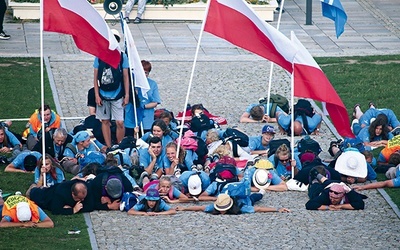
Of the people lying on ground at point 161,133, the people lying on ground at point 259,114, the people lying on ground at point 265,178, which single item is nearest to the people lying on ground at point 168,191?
the people lying on ground at point 265,178

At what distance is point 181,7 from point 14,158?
12469 mm

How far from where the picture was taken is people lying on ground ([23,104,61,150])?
59.7 ft

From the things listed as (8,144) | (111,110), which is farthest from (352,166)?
(8,144)

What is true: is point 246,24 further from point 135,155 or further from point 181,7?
point 181,7

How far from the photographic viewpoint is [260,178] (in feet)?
54.3

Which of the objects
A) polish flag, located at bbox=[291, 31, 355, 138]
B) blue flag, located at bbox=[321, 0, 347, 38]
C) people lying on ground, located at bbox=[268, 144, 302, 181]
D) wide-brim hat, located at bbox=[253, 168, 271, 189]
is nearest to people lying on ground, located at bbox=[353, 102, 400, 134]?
blue flag, located at bbox=[321, 0, 347, 38]

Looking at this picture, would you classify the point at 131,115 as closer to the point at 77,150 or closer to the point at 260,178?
the point at 77,150

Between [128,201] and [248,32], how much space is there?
2985 mm

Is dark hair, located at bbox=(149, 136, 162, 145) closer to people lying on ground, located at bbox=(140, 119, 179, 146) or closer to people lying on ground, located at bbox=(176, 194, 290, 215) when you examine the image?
people lying on ground, located at bbox=(140, 119, 179, 146)

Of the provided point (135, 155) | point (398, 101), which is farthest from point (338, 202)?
point (398, 101)

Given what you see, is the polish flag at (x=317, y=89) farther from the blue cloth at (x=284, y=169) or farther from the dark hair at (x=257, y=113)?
the dark hair at (x=257, y=113)

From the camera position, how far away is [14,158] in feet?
58.2

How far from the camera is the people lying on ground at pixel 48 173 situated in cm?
1623

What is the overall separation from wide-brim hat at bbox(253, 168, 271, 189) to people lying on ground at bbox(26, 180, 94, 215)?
246 cm
